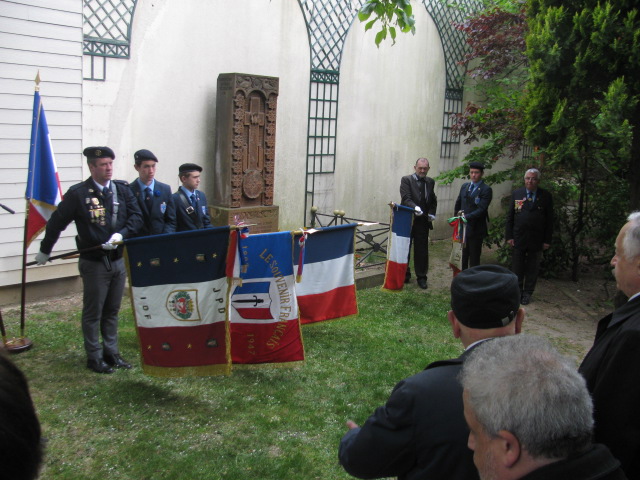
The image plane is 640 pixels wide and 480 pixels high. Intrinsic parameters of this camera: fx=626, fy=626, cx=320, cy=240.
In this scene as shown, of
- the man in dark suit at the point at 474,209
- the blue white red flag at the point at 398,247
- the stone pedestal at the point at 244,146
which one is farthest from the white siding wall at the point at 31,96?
the man in dark suit at the point at 474,209

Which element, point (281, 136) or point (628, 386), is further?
point (281, 136)

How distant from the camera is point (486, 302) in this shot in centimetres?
220

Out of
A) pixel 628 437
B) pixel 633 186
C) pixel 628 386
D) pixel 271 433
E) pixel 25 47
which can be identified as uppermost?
pixel 25 47

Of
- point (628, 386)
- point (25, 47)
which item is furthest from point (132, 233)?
point (628, 386)

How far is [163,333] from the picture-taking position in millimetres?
4859

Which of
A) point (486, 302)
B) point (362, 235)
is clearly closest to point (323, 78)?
A: point (362, 235)

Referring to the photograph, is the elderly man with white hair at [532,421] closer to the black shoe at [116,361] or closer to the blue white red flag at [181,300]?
the blue white red flag at [181,300]

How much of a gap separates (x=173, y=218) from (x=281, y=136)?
3773mm

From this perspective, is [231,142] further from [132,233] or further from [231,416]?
[231,416]

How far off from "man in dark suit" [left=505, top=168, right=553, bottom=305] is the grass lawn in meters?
2.25

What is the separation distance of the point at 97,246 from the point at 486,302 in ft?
12.9

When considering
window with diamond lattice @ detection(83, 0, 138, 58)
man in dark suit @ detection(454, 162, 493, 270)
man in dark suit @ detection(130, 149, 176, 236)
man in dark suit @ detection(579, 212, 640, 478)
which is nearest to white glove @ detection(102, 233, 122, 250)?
man in dark suit @ detection(130, 149, 176, 236)

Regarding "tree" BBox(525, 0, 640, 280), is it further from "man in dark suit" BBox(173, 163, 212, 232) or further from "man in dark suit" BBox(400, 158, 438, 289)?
"man in dark suit" BBox(173, 163, 212, 232)

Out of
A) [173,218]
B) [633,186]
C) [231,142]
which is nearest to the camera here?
[173,218]
